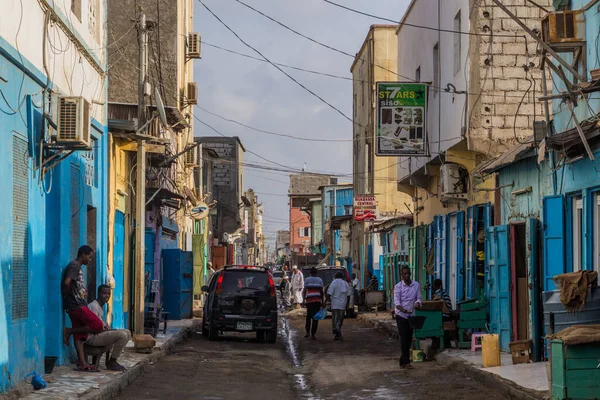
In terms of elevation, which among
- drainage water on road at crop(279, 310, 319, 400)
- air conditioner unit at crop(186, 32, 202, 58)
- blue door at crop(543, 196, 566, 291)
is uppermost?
air conditioner unit at crop(186, 32, 202, 58)

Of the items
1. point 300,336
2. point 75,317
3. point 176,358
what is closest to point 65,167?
point 75,317

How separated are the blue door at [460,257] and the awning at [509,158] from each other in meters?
2.26

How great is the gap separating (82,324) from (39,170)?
8.06 ft

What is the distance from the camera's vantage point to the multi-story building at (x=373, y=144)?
47.6 meters

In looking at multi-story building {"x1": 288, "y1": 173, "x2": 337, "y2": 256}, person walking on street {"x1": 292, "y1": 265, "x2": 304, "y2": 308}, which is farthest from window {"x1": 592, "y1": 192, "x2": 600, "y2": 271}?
multi-story building {"x1": 288, "y1": 173, "x2": 337, "y2": 256}

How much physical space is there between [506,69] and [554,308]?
925 cm

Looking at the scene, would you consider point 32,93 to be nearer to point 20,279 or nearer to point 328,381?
point 20,279

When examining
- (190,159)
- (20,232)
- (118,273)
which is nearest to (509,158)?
(118,273)

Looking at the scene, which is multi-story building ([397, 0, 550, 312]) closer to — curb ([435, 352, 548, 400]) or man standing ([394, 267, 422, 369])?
man standing ([394, 267, 422, 369])

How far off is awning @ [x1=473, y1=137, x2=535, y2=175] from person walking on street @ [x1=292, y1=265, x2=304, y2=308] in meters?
21.3

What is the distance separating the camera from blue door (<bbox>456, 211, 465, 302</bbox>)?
77.7ft

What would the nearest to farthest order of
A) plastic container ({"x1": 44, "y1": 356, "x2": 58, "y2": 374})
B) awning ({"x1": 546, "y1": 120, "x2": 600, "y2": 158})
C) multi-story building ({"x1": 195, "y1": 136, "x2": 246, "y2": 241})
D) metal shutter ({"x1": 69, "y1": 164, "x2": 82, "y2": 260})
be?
awning ({"x1": 546, "y1": 120, "x2": 600, "y2": 158})
plastic container ({"x1": 44, "y1": 356, "x2": 58, "y2": 374})
metal shutter ({"x1": 69, "y1": 164, "x2": 82, "y2": 260})
multi-story building ({"x1": 195, "y1": 136, "x2": 246, "y2": 241})

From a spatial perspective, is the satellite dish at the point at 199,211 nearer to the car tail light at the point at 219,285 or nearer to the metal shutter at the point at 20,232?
the car tail light at the point at 219,285

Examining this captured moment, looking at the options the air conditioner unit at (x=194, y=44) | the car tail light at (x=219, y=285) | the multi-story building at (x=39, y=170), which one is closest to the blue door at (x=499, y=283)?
the car tail light at (x=219, y=285)
